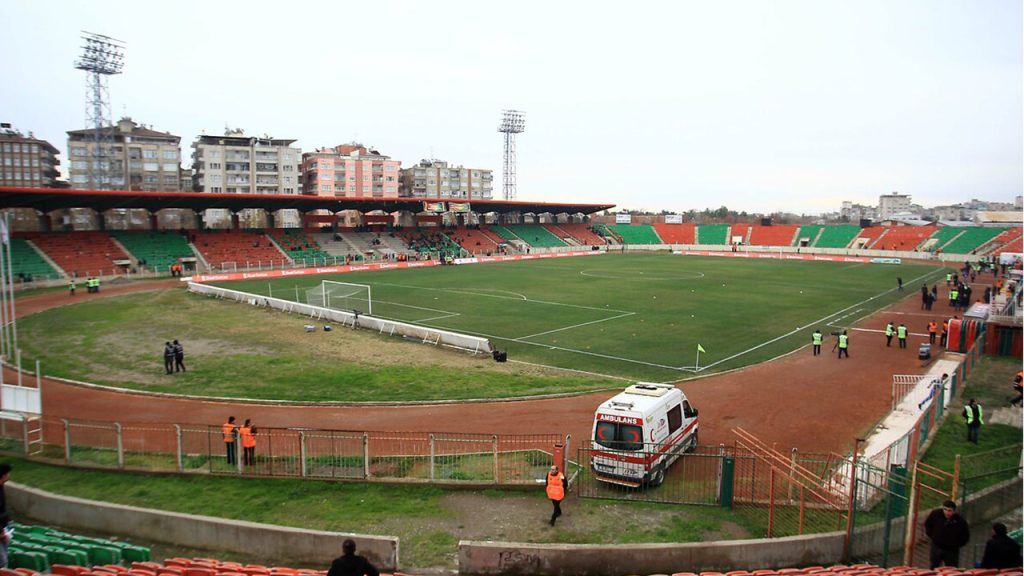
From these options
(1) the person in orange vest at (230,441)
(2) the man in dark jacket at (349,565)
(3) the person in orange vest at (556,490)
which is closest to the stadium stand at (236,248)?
(1) the person in orange vest at (230,441)

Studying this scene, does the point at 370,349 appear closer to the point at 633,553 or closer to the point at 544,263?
the point at 633,553

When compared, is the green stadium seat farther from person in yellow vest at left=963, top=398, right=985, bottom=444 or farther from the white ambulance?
person in yellow vest at left=963, top=398, right=985, bottom=444

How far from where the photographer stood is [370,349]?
3027 cm

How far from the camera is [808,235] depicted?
11050cm

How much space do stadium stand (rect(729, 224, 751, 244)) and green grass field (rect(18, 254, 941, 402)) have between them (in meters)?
54.3

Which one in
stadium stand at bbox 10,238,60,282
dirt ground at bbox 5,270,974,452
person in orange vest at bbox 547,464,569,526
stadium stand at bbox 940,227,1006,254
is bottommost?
dirt ground at bbox 5,270,974,452

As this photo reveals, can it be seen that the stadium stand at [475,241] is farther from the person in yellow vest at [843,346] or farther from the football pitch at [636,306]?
the person in yellow vest at [843,346]

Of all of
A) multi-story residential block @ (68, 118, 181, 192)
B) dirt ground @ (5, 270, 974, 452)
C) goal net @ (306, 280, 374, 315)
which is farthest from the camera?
multi-story residential block @ (68, 118, 181, 192)

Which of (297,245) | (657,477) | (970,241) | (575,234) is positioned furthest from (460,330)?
(970,241)

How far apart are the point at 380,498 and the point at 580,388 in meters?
10.7

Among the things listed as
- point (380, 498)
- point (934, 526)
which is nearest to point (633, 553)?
point (934, 526)

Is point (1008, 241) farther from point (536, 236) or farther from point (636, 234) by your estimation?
point (536, 236)

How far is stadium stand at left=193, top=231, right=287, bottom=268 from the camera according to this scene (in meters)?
69.1

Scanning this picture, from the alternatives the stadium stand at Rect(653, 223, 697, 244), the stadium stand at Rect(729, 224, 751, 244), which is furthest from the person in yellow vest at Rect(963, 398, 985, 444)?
the stadium stand at Rect(653, 223, 697, 244)
